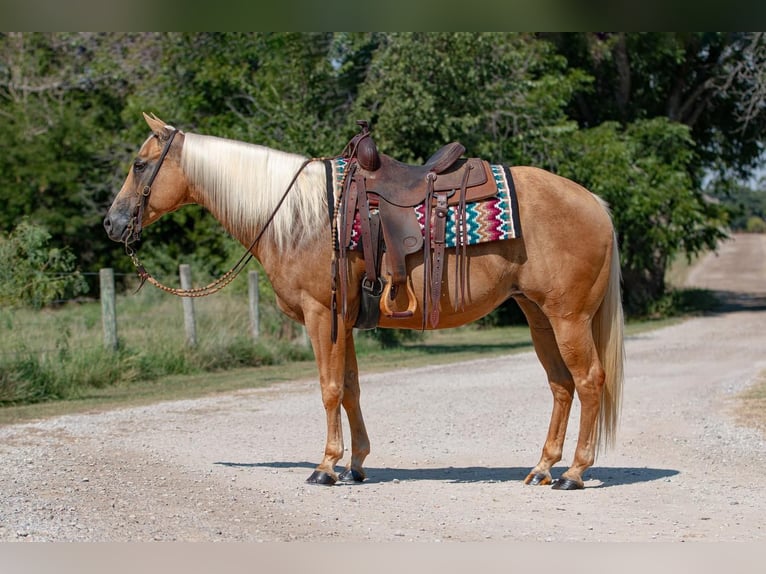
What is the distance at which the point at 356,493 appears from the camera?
6.60 meters

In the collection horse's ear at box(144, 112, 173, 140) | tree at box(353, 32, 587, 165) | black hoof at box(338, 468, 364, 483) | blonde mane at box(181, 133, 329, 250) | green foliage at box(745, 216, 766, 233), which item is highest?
tree at box(353, 32, 587, 165)

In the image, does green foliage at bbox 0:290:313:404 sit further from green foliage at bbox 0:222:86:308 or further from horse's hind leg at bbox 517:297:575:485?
horse's hind leg at bbox 517:297:575:485

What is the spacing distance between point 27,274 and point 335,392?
728cm

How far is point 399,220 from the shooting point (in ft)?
21.8

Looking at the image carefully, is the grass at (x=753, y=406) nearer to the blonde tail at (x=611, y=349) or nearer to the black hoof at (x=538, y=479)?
the blonde tail at (x=611, y=349)

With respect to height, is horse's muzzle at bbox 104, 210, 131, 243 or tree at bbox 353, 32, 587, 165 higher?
tree at bbox 353, 32, 587, 165

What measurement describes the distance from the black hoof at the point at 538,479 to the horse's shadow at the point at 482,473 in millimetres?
206

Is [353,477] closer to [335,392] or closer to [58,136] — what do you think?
[335,392]

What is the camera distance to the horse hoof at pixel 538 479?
274 inches

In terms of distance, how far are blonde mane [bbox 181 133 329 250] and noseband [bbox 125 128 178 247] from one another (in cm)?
12

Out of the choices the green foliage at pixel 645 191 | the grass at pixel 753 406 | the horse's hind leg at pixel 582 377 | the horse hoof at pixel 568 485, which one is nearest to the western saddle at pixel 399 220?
the horse's hind leg at pixel 582 377

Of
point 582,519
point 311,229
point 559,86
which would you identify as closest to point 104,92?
point 559,86

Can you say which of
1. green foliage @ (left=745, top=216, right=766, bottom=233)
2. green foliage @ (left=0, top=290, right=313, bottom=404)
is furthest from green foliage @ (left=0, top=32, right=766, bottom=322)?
green foliage @ (left=745, top=216, right=766, bottom=233)

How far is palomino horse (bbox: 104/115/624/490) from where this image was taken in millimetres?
6773
